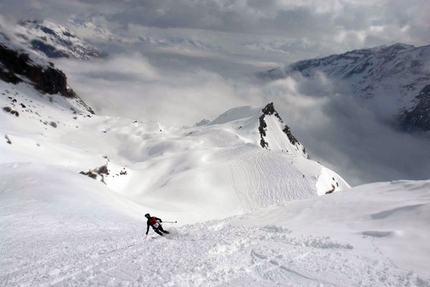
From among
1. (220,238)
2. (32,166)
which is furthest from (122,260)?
(32,166)

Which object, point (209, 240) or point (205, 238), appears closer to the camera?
point (209, 240)

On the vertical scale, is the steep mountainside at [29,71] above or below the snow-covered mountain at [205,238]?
above

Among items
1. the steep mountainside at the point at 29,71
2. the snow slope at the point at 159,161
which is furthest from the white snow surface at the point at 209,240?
the steep mountainside at the point at 29,71

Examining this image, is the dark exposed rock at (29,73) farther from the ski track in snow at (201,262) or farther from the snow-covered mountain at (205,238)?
the ski track in snow at (201,262)

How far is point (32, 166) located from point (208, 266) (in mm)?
28728

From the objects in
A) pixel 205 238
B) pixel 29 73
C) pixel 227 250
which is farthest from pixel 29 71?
pixel 227 250

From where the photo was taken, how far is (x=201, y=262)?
36.4 ft

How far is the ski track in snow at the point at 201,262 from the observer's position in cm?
952

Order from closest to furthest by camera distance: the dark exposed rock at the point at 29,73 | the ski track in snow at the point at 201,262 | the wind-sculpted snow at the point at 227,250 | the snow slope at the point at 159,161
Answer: the ski track in snow at the point at 201,262 → the wind-sculpted snow at the point at 227,250 → the snow slope at the point at 159,161 → the dark exposed rock at the point at 29,73

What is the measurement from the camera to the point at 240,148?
84062mm

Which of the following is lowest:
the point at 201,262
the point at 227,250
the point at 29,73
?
the point at 201,262

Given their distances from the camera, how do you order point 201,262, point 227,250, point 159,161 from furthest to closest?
point 159,161
point 227,250
point 201,262

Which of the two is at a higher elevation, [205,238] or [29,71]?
[29,71]

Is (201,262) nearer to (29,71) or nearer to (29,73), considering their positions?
(29,73)
